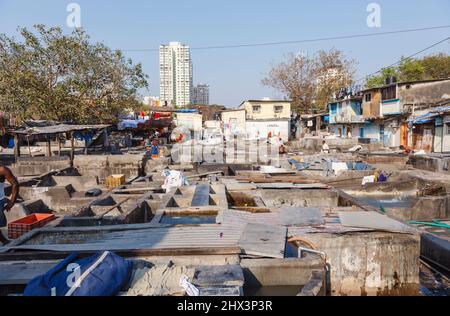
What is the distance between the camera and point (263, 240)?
19.2 ft

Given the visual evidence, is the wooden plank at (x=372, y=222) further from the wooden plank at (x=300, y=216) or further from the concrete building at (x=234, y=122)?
the concrete building at (x=234, y=122)

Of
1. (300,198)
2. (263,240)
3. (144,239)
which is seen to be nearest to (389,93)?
(300,198)

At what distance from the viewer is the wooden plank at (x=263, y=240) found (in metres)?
5.42

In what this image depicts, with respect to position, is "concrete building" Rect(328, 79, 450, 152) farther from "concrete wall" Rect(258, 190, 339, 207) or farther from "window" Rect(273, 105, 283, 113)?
"concrete wall" Rect(258, 190, 339, 207)

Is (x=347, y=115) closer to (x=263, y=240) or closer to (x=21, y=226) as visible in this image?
(x=263, y=240)

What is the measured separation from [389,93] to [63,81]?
22.7 meters

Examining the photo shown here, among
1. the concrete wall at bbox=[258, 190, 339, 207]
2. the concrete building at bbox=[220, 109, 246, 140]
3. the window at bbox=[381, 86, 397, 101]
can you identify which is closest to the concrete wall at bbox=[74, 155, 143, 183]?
the concrete wall at bbox=[258, 190, 339, 207]

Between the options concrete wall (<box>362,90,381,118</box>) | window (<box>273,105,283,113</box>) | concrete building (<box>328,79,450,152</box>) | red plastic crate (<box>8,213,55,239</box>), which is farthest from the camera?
window (<box>273,105,283,113</box>)

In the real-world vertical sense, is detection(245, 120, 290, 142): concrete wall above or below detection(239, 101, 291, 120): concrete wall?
below

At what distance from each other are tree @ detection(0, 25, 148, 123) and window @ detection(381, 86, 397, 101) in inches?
703

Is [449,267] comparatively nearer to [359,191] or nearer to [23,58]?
[359,191]

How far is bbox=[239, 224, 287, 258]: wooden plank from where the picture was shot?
542 cm

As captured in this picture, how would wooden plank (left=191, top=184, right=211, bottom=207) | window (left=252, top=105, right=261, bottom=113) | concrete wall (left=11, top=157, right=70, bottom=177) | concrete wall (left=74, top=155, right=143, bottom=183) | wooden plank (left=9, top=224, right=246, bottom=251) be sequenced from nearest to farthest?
wooden plank (left=9, top=224, right=246, bottom=251), wooden plank (left=191, top=184, right=211, bottom=207), concrete wall (left=11, top=157, right=70, bottom=177), concrete wall (left=74, top=155, right=143, bottom=183), window (left=252, top=105, right=261, bottom=113)
